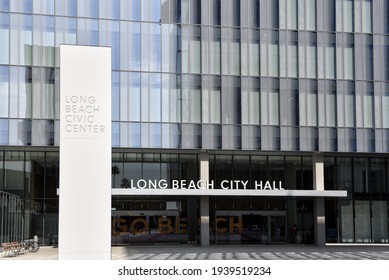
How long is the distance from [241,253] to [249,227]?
26.7 feet

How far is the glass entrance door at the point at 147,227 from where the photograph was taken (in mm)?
45219

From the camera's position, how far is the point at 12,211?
1645 inches

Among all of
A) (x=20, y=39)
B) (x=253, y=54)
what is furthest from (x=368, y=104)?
(x=20, y=39)

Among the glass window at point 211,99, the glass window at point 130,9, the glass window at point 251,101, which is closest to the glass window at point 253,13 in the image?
the glass window at point 251,101

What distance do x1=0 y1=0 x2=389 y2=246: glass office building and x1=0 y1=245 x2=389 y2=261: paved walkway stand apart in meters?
2.16

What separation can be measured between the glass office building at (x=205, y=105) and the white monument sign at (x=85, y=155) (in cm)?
1543

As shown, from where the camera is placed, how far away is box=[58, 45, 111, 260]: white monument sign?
2512 centimetres

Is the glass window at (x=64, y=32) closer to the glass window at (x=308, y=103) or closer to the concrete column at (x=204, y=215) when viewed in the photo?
the concrete column at (x=204, y=215)

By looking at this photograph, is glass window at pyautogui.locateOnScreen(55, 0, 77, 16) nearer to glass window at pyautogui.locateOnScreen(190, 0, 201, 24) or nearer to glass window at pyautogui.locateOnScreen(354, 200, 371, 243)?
glass window at pyautogui.locateOnScreen(190, 0, 201, 24)

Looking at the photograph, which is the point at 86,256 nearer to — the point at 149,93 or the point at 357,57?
the point at 149,93

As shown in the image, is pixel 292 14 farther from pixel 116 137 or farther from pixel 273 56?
pixel 116 137

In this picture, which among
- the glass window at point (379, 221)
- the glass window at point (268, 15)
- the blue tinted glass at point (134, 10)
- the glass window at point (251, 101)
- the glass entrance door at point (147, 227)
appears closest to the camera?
the blue tinted glass at point (134, 10)

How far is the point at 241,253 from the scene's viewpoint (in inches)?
1532
